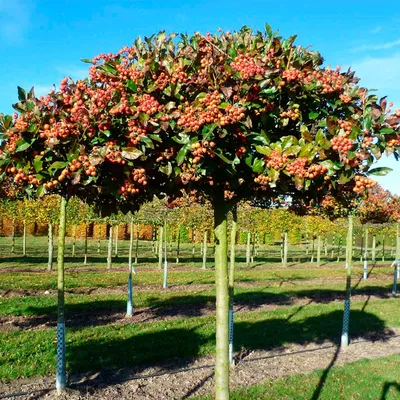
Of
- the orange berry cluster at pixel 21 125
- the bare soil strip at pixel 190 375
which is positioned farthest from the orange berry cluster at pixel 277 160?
the bare soil strip at pixel 190 375

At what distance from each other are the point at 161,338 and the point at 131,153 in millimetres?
6675

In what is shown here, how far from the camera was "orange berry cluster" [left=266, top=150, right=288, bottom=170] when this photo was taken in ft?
8.96

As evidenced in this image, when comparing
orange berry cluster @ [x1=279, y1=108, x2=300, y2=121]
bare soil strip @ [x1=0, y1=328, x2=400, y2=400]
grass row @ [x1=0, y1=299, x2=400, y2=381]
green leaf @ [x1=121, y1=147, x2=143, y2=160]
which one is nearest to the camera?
green leaf @ [x1=121, y1=147, x2=143, y2=160]

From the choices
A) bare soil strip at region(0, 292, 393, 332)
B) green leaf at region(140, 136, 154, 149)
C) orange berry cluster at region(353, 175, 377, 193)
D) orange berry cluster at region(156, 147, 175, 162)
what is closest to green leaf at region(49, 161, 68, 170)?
green leaf at region(140, 136, 154, 149)

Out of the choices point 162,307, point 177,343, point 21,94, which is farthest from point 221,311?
point 162,307

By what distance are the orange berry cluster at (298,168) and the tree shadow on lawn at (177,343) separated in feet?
15.9

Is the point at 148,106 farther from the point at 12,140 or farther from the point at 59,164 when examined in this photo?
the point at 12,140

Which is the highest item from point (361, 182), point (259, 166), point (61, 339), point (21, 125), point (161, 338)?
point (21, 125)

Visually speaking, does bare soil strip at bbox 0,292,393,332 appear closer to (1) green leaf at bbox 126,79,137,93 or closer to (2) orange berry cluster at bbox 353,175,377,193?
(1) green leaf at bbox 126,79,137,93

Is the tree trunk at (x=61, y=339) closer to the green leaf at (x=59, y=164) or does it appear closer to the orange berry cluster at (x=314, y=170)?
the green leaf at (x=59, y=164)

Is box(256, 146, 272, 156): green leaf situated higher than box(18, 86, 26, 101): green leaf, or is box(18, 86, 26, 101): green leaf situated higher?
box(18, 86, 26, 101): green leaf

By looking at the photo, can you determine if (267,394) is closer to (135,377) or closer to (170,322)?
(135,377)

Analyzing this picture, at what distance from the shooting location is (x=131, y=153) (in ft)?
8.59

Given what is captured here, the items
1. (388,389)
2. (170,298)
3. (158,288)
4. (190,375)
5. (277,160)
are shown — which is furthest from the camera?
(158,288)
